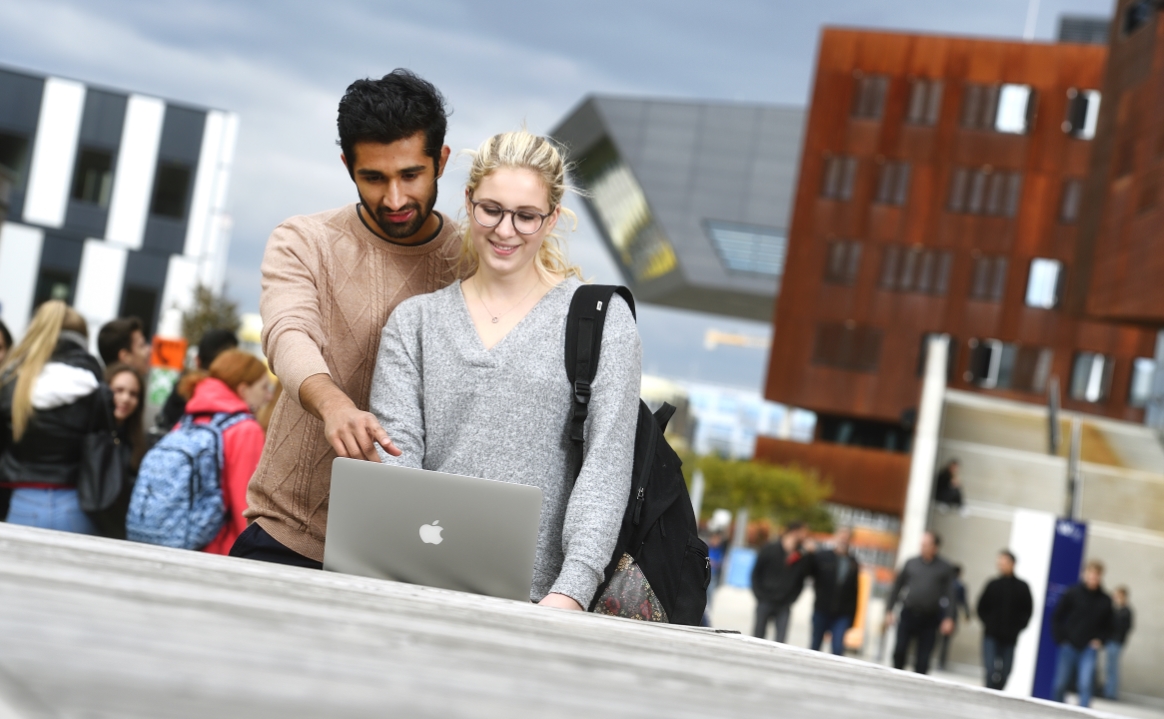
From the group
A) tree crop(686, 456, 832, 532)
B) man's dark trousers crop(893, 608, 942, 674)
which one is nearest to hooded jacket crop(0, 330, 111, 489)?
man's dark trousers crop(893, 608, 942, 674)

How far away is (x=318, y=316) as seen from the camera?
293cm

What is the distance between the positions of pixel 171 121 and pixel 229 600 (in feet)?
130

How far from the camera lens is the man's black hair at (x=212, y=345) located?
7109 mm

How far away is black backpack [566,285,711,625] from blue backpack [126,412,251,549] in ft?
10.6

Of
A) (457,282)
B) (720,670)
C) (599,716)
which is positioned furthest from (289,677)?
(457,282)

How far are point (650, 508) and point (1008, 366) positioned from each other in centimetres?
4198

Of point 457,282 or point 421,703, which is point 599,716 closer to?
point 421,703

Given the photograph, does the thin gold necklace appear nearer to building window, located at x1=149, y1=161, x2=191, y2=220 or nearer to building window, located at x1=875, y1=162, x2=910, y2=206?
building window, located at x1=149, y1=161, x2=191, y2=220

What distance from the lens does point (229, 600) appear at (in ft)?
4.36

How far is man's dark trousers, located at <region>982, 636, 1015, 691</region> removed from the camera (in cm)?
1559

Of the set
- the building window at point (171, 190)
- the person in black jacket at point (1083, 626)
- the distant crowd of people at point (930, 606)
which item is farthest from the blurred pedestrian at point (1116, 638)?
the building window at point (171, 190)

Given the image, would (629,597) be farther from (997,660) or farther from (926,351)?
(926,351)

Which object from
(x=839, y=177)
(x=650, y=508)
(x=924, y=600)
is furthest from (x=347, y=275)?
(x=839, y=177)

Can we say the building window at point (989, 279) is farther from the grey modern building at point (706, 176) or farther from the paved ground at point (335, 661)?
the paved ground at point (335, 661)
